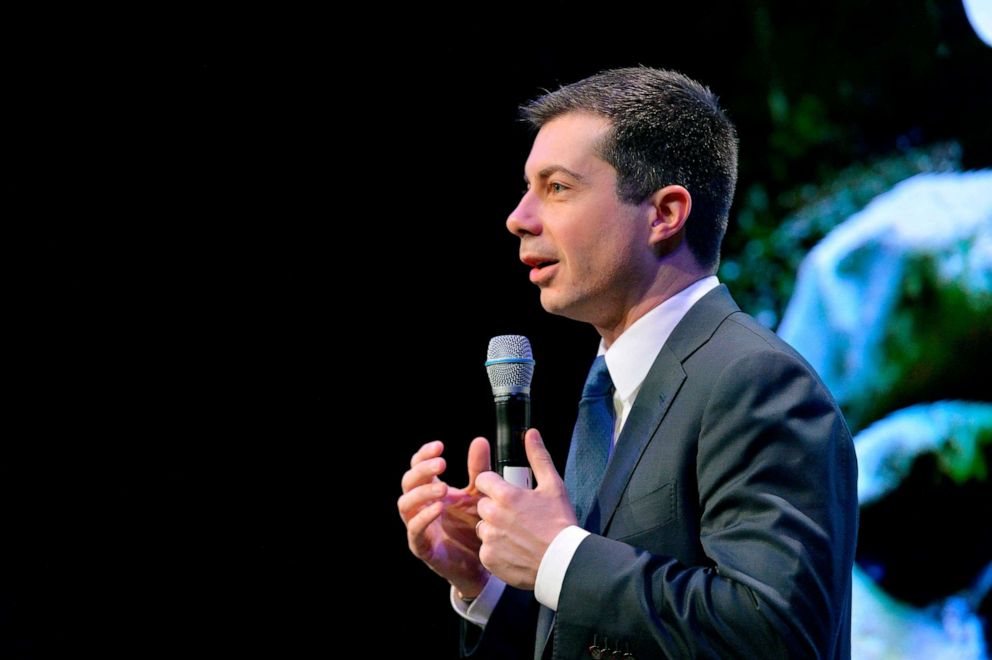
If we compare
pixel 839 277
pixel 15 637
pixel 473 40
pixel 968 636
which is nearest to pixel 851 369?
pixel 839 277

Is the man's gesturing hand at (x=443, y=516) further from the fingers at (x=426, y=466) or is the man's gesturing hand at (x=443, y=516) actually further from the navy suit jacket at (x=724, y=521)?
the navy suit jacket at (x=724, y=521)

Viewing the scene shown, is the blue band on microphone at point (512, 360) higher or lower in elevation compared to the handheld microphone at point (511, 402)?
higher

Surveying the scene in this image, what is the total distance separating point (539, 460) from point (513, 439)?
115mm

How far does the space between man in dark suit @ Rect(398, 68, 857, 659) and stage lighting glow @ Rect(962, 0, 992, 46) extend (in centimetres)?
151

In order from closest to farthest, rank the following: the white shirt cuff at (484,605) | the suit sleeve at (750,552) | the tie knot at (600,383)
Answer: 1. the suit sleeve at (750,552)
2. the tie knot at (600,383)
3. the white shirt cuff at (484,605)

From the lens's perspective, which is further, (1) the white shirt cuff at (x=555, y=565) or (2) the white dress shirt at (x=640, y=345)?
(2) the white dress shirt at (x=640, y=345)

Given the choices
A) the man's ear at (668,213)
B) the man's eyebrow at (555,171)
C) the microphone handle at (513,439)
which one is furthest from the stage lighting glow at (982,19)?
the microphone handle at (513,439)

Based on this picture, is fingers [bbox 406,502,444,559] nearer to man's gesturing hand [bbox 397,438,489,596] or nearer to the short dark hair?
man's gesturing hand [bbox 397,438,489,596]

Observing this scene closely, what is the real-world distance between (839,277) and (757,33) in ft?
2.57

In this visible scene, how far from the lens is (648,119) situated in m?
1.54

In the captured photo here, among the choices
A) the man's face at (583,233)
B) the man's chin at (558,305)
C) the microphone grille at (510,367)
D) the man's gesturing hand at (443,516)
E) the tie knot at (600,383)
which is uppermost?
the man's face at (583,233)

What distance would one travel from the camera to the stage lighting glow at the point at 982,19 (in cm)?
265

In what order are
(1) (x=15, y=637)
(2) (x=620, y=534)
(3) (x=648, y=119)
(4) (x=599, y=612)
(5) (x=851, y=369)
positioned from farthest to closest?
(5) (x=851, y=369) < (1) (x=15, y=637) < (3) (x=648, y=119) < (2) (x=620, y=534) < (4) (x=599, y=612)

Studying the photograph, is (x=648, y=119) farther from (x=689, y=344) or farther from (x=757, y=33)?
(x=757, y=33)
